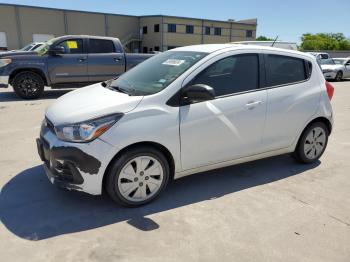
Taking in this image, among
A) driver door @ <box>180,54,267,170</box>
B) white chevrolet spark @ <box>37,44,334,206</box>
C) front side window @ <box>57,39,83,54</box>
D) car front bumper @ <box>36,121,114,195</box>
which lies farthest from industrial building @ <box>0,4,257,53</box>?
driver door @ <box>180,54,267,170</box>

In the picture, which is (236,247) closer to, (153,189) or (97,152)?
(153,189)

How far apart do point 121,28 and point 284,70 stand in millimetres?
48268

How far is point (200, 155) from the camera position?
12.4 feet

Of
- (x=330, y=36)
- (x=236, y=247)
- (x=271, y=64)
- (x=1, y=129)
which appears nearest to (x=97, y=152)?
(x=236, y=247)

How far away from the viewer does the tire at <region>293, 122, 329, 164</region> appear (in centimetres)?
470

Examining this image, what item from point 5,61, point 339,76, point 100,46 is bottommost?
point 339,76

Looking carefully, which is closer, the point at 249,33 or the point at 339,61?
the point at 339,61

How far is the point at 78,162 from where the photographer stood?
3195 mm

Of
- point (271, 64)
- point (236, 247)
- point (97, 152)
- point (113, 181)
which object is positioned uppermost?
point (271, 64)

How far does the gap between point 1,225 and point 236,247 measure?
2176 mm

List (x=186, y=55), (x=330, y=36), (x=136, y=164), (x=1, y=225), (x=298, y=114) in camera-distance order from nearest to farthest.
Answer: (x=1, y=225), (x=136, y=164), (x=186, y=55), (x=298, y=114), (x=330, y=36)

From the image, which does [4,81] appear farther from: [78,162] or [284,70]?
[284,70]

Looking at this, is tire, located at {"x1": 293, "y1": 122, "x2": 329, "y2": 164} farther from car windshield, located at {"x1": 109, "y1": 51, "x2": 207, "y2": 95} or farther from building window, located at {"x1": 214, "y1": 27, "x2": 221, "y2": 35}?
building window, located at {"x1": 214, "y1": 27, "x2": 221, "y2": 35}

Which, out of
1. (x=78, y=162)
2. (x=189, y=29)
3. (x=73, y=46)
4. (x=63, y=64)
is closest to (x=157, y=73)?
(x=78, y=162)
